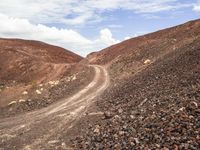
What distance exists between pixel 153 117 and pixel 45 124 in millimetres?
9794

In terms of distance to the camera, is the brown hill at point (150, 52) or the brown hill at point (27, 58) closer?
the brown hill at point (150, 52)

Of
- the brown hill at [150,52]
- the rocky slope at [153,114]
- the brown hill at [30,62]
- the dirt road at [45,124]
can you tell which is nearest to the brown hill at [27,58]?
the brown hill at [30,62]

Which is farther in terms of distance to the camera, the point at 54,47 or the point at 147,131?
the point at 54,47

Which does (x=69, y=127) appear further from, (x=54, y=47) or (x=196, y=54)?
(x=54, y=47)

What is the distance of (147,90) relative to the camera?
93.8 ft

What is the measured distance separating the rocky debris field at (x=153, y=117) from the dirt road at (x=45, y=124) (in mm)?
1405

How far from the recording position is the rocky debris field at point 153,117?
53.0 ft

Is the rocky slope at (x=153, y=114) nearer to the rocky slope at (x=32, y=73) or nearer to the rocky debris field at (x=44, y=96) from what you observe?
the rocky debris field at (x=44, y=96)

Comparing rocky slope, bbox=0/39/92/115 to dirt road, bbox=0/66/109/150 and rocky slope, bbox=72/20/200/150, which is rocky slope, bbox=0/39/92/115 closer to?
dirt road, bbox=0/66/109/150

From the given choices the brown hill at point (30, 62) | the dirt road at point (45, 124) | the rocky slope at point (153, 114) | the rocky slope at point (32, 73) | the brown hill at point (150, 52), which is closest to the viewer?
the rocky slope at point (153, 114)

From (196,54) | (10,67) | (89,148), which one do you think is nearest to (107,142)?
(89,148)

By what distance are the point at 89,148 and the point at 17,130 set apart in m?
9.29

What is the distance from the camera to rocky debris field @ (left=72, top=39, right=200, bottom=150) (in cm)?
1616

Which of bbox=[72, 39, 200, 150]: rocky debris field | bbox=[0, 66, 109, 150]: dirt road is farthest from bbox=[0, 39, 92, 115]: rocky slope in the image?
bbox=[72, 39, 200, 150]: rocky debris field
